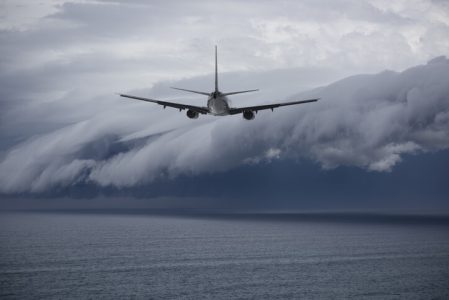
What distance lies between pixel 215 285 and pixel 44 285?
53.9 meters

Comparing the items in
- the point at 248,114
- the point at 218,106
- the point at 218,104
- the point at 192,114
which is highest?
the point at 218,104

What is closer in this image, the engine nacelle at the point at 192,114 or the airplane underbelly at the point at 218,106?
the airplane underbelly at the point at 218,106

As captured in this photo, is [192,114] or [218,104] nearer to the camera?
[218,104]

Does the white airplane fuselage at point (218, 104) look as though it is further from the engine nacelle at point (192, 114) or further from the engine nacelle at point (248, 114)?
the engine nacelle at point (248, 114)

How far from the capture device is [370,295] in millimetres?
160125

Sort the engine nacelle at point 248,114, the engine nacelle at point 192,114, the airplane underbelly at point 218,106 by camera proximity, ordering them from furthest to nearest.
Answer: the engine nacelle at point 192,114, the engine nacelle at point 248,114, the airplane underbelly at point 218,106

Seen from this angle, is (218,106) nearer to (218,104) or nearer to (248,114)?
(218,104)

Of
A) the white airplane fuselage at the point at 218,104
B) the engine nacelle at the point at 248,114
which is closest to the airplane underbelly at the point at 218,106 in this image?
the white airplane fuselage at the point at 218,104

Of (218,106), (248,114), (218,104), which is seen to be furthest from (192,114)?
(248,114)

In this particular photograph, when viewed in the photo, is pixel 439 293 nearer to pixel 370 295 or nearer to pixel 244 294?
pixel 370 295

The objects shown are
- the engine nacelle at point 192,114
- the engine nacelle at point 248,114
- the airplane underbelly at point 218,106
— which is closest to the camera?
the airplane underbelly at point 218,106

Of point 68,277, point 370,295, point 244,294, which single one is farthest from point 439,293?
point 68,277

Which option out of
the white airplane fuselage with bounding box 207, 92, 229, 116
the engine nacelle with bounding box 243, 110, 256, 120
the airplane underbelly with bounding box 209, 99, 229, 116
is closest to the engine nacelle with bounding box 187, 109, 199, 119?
the white airplane fuselage with bounding box 207, 92, 229, 116

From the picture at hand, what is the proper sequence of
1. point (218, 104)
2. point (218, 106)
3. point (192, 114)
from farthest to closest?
point (192, 114), point (218, 106), point (218, 104)
